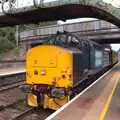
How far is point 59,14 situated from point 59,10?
1220 mm

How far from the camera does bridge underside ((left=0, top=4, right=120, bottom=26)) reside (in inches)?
667

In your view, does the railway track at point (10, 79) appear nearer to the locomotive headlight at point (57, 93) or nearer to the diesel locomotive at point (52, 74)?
the diesel locomotive at point (52, 74)

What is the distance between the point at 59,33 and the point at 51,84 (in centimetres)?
298

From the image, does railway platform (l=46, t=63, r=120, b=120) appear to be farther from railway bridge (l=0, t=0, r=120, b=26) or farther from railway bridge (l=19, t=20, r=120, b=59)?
railway bridge (l=19, t=20, r=120, b=59)

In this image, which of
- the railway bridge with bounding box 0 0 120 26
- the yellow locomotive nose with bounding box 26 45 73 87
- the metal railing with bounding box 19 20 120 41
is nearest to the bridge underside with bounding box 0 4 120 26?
the railway bridge with bounding box 0 0 120 26

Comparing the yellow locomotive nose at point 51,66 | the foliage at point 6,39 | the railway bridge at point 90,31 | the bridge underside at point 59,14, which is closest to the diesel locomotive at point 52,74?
the yellow locomotive nose at point 51,66

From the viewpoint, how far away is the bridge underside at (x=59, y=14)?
17.0m

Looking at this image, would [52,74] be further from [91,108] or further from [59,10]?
[59,10]

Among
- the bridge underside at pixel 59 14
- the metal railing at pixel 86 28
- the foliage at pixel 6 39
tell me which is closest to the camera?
the bridge underside at pixel 59 14

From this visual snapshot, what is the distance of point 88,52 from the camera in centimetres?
1773

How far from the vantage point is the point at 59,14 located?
1975 cm

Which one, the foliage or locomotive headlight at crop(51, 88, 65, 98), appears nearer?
locomotive headlight at crop(51, 88, 65, 98)

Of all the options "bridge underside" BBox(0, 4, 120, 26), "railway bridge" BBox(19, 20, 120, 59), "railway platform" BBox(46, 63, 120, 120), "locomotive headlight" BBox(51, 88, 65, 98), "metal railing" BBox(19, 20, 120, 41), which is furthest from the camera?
"metal railing" BBox(19, 20, 120, 41)

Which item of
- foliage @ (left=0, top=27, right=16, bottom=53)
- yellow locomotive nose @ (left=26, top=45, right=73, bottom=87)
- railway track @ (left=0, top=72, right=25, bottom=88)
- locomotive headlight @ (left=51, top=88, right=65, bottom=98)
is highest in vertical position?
foliage @ (left=0, top=27, right=16, bottom=53)
